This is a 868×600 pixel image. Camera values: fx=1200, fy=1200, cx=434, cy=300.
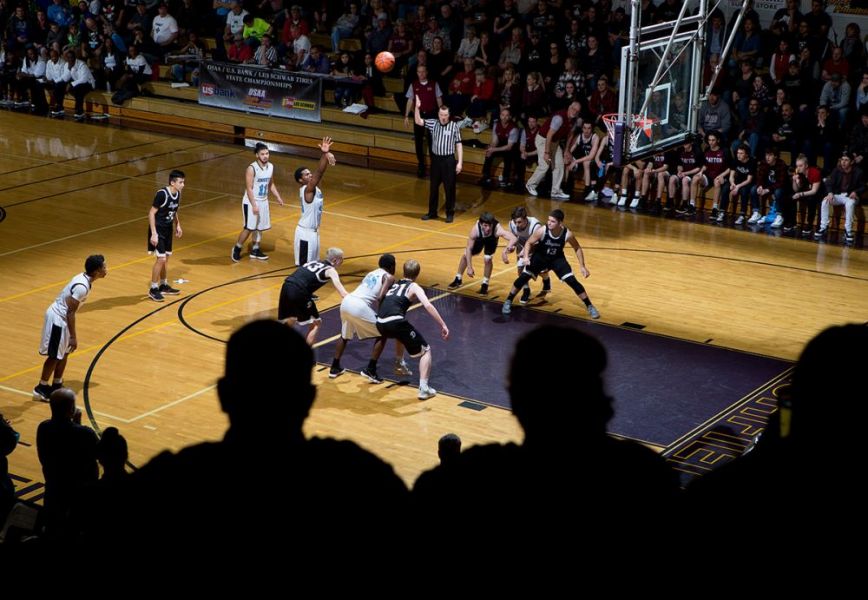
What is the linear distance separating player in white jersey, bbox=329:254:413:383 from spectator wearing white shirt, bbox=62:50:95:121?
17.0 m

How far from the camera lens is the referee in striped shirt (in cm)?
1916

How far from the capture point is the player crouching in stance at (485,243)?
50.6 ft

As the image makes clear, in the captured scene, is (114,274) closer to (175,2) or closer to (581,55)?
(581,55)

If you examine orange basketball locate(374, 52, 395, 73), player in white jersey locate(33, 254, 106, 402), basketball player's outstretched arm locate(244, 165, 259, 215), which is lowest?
player in white jersey locate(33, 254, 106, 402)

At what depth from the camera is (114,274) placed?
16.0 meters

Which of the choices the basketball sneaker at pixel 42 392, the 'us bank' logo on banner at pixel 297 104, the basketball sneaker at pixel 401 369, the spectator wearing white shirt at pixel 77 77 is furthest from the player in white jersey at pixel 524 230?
the spectator wearing white shirt at pixel 77 77

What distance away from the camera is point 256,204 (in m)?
16.7

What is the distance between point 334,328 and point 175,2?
56.7 feet

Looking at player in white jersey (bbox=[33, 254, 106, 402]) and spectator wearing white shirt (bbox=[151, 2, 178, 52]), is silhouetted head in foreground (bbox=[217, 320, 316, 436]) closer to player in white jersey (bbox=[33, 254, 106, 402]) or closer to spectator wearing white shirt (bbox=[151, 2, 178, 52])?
player in white jersey (bbox=[33, 254, 106, 402])

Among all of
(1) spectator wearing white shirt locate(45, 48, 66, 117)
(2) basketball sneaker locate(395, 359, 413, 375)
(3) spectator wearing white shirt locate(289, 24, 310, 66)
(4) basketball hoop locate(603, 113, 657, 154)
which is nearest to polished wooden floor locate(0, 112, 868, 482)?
(2) basketball sneaker locate(395, 359, 413, 375)

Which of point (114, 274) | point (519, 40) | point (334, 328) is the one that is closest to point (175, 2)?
point (519, 40)

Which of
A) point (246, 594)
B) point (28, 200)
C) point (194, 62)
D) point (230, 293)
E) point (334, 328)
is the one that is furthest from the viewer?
point (194, 62)

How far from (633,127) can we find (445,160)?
420 centimetres

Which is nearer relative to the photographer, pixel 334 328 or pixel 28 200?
pixel 334 328
